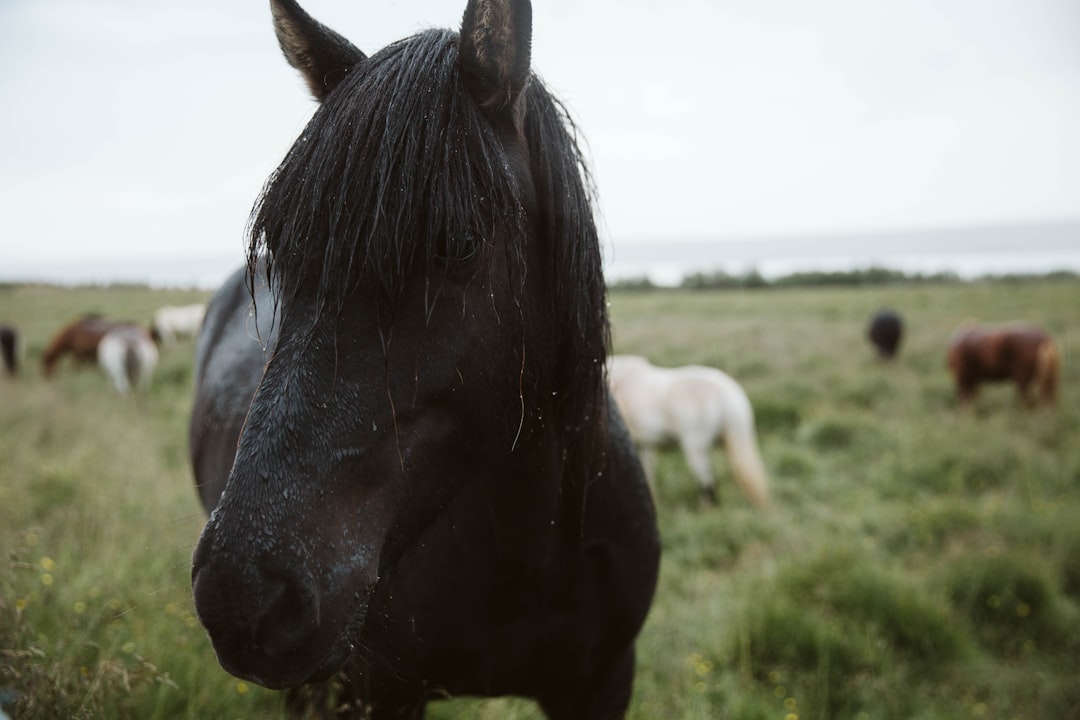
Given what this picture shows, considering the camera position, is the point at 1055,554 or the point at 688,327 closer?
the point at 1055,554

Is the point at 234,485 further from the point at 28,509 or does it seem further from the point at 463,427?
the point at 28,509

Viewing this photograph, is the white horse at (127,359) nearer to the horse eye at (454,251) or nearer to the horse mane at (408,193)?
the horse mane at (408,193)

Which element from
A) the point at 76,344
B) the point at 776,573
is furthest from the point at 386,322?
the point at 76,344

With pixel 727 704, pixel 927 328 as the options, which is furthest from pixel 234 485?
pixel 927 328

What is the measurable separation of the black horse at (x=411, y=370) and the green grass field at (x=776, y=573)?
1.57 ft

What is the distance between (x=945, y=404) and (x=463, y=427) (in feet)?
34.0

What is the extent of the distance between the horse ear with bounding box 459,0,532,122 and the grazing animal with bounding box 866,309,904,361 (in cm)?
1351

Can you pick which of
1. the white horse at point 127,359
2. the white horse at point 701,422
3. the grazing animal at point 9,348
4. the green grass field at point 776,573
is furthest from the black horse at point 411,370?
the grazing animal at point 9,348

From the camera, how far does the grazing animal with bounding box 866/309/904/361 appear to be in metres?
12.8

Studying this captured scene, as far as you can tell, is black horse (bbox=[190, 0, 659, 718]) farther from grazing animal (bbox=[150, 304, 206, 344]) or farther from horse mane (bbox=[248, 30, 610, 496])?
grazing animal (bbox=[150, 304, 206, 344])

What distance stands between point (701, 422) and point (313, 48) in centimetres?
527

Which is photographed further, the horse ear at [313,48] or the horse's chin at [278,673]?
the horse ear at [313,48]

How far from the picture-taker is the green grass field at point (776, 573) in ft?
8.41

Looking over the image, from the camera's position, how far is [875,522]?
5289 mm
